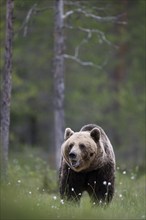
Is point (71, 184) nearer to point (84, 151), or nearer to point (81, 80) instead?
point (84, 151)

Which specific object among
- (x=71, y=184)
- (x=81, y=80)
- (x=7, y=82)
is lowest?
(x=71, y=184)

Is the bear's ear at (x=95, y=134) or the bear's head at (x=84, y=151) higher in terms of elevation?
the bear's ear at (x=95, y=134)

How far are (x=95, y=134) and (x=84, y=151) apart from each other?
1.41 ft

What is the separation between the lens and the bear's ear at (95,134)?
948cm

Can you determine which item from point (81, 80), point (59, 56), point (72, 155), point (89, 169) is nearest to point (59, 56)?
point (59, 56)

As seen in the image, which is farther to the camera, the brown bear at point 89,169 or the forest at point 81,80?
the forest at point 81,80

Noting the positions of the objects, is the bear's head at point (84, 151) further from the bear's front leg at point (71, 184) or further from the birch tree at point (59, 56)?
the birch tree at point (59, 56)

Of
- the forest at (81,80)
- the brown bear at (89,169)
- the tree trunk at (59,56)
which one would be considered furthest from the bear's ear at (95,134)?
the forest at (81,80)

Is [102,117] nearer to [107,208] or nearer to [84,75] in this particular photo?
[84,75]

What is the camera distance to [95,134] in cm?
952

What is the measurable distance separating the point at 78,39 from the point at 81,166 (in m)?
13.9

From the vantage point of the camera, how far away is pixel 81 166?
927cm

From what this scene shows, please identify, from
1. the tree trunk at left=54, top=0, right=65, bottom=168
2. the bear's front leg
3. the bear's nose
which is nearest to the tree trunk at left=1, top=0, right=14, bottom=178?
the tree trunk at left=54, top=0, right=65, bottom=168

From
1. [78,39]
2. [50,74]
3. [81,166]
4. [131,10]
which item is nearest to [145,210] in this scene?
[81,166]
